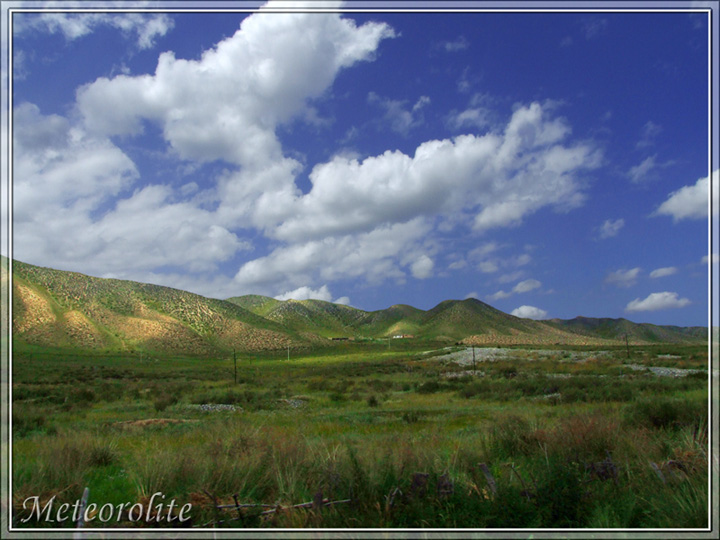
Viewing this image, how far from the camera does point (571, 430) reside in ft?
19.6

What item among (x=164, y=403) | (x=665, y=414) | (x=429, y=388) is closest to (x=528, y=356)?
(x=429, y=388)

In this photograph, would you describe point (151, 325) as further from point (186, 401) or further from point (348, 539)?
point (348, 539)

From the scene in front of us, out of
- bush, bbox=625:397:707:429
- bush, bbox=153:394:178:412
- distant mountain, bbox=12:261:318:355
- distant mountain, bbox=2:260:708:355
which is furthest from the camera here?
distant mountain, bbox=2:260:708:355

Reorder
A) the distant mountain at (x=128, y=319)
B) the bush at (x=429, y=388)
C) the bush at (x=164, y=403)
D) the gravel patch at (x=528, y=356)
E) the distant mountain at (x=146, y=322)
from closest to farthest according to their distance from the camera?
the bush at (x=164, y=403)
the bush at (x=429, y=388)
the gravel patch at (x=528, y=356)
the distant mountain at (x=128, y=319)
the distant mountain at (x=146, y=322)

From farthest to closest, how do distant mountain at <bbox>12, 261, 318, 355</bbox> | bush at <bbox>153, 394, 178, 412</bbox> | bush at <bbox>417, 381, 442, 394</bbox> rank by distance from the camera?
distant mountain at <bbox>12, 261, 318, 355</bbox>, bush at <bbox>417, 381, 442, 394</bbox>, bush at <bbox>153, 394, 178, 412</bbox>

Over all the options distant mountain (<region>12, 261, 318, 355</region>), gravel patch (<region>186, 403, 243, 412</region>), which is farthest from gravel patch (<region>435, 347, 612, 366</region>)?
distant mountain (<region>12, 261, 318, 355</region>)

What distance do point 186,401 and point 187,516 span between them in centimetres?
2149

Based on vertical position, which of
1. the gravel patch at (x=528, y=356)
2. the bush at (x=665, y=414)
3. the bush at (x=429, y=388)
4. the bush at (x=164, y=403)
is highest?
the bush at (x=665, y=414)

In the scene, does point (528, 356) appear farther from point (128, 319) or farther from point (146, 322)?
point (128, 319)

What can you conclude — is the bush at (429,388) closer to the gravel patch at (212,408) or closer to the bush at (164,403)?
the gravel patch at (212,408)

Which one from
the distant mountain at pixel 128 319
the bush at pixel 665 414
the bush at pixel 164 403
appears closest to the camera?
the bush at pixel 665 414

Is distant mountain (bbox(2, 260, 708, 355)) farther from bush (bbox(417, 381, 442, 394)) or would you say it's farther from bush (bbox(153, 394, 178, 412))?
bush (bbox(417, 381, 442, 394))

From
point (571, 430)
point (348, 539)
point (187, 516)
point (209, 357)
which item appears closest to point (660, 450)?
point (571, 430)

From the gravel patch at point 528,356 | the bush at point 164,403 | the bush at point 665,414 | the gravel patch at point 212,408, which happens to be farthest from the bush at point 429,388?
the gravel patch at point 528,356
